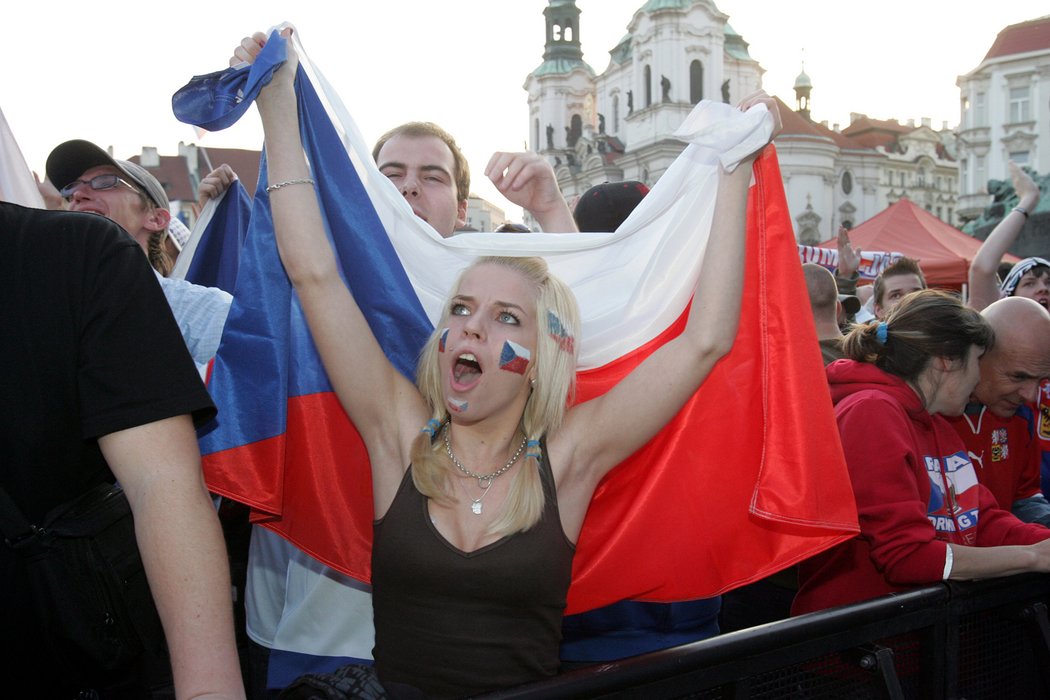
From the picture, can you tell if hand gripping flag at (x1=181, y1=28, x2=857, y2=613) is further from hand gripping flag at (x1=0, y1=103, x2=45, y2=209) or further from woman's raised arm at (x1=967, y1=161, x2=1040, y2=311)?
woman's raised arm at (x1=967, y1=161, x2=1040, y2=311)

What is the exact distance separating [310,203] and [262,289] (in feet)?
1.23

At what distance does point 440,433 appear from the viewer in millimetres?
2152

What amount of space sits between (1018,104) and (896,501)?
2479 inches

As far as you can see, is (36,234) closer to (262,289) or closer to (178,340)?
(178,340)

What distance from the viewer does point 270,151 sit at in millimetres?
2150

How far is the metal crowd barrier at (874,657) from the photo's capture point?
1.63m

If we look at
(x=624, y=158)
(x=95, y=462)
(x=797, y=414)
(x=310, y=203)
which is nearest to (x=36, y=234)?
(x=95, y=462)

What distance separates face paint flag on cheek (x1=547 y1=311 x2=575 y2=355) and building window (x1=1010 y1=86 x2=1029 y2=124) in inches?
2468

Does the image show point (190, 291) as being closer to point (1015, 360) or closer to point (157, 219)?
point (157, 219)

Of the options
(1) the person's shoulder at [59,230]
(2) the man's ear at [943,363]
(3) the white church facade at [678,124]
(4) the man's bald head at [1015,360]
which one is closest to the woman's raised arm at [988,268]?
(4) the man's bald head at [1015,360]

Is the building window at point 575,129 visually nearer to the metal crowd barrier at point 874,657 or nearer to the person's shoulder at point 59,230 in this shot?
the metal crowd barrier at point 874,657

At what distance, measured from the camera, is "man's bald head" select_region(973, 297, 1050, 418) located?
311 centimetres

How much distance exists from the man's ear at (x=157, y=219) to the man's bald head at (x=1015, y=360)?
2918 mm

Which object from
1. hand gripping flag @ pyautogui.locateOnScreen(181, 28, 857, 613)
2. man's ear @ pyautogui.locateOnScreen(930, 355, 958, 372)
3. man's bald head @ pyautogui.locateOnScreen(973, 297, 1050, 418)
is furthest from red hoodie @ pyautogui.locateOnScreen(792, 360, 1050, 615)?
man's bald head @ pyautogui.locateOnScreen(973, 297, 1050, 418)
